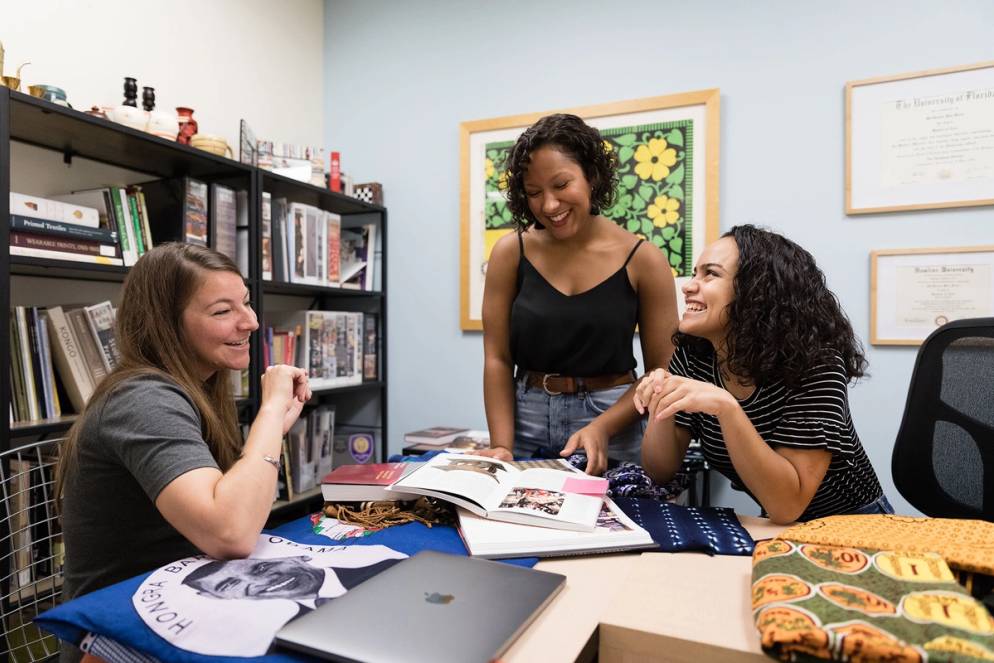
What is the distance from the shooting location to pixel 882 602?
1.94 feet

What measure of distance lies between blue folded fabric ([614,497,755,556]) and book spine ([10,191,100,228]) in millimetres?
1571

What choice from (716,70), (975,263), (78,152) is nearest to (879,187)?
(975,263)

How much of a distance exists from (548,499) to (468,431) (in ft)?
5.41

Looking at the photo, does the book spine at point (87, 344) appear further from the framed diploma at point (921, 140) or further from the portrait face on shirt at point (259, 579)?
the framed diploma at point (921, 140)

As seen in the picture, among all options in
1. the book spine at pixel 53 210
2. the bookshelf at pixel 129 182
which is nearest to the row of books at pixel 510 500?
the bookshelf at pixel 129 182

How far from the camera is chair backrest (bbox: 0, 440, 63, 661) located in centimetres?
146

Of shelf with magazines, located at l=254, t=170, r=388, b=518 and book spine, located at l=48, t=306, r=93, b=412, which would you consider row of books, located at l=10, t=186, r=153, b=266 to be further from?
shelf with magazines, located at l=254, t=170, r=388, b=518

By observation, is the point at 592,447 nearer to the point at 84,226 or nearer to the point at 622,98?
the point at 84,226

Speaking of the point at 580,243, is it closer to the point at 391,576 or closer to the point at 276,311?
the point at 391,576

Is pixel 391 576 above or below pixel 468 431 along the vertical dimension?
above

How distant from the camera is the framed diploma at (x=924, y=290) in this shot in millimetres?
2008

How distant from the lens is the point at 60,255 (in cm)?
164

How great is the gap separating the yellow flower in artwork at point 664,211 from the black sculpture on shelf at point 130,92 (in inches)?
71.2

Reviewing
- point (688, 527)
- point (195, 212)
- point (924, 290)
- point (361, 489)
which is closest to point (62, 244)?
point (195, 212)
